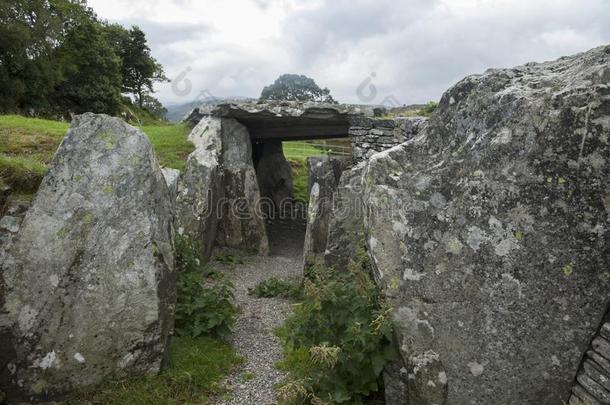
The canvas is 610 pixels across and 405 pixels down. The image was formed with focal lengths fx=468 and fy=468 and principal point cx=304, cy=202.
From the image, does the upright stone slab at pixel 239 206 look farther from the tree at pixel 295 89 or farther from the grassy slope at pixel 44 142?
the tree at pixel 295 89

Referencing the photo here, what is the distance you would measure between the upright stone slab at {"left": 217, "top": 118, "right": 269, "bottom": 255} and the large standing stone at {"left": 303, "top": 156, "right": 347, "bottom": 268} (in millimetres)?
2184

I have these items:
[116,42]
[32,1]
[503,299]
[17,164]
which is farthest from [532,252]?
[116,42]

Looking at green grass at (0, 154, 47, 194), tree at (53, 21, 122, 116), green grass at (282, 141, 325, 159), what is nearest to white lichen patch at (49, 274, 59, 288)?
green grass at (0, 154, 47, 194)

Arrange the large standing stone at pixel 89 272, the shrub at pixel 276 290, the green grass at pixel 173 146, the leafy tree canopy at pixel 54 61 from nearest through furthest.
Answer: the large standing stone at pixel 89 272
the shrub at pixel 276 290
the green grass at pixel 173 146
the leafy tree canopy at pixel 54 61

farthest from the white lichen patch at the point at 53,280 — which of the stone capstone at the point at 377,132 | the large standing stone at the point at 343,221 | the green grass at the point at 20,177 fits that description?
the stone capstone at the point at 377,132

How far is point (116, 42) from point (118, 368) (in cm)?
3782

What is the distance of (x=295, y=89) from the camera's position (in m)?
63.5

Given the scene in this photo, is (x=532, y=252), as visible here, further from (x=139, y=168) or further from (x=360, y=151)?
(x=360, y=151)

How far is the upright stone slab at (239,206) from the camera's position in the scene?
12.7m

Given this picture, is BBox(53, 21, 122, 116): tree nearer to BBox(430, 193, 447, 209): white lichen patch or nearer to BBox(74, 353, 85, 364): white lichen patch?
BBox(74, 353, 85, 364): white lichen patch

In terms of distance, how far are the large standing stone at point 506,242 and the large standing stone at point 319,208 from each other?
5182 mm

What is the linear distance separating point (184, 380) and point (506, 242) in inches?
144

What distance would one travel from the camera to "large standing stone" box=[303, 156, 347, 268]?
10163 millimetres

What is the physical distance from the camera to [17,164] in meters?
6.17
